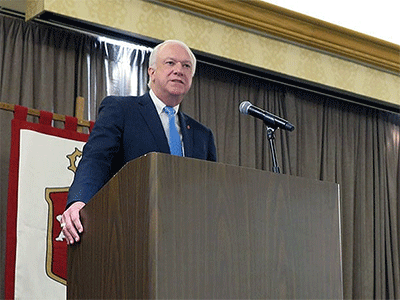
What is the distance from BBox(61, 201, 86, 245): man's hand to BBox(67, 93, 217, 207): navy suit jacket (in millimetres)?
182

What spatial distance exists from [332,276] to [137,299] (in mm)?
641

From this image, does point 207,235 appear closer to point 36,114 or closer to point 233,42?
point 36,114

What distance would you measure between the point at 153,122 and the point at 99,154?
0.95 feet

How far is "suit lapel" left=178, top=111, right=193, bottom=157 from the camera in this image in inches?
115

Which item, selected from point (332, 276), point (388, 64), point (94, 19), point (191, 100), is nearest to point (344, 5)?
point (388, 64)

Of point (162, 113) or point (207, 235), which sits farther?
point (162, 113)

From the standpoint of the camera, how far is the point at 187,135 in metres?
2.96

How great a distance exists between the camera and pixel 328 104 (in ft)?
23.3

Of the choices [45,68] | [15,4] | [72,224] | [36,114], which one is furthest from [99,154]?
[15,4]

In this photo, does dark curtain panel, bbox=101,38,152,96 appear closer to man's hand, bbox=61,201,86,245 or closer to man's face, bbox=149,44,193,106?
man's face, bbox=149,44,193,106

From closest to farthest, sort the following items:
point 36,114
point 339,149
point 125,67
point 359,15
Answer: point 36,114, point 125,67, point 359,15, point 339,149

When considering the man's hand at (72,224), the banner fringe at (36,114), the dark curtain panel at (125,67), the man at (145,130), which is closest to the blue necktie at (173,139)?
the man at (145,130)

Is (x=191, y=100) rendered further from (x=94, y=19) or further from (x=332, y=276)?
(x=332, y=276)

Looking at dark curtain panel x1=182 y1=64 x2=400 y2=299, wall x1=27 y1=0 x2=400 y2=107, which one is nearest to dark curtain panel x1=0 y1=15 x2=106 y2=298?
wall x1=27 y1=0 x2=400 y2=107
